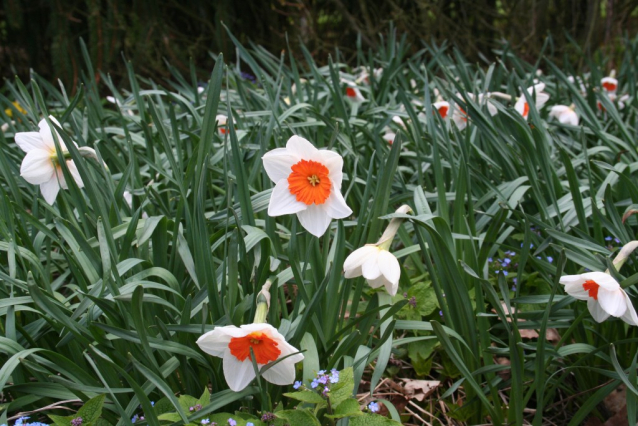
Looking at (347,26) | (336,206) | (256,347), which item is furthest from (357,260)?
(347,26)

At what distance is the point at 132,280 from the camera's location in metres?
1.38

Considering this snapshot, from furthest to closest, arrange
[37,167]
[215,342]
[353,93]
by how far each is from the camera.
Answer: [353,93], [37,167], [215,342]

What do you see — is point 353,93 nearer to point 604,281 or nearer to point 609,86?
point 609,86

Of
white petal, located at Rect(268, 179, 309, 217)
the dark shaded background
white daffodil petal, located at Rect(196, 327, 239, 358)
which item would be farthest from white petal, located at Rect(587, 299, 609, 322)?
the dark shaded background

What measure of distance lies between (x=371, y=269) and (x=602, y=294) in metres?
0.50

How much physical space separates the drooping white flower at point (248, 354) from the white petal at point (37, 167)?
0.65 m

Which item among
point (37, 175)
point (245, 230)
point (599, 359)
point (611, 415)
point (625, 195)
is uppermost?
point (37, 175)

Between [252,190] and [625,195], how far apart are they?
1209mm

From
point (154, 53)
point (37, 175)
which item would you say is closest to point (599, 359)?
point (37, 175)

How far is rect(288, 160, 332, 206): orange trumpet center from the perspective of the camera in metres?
1.31

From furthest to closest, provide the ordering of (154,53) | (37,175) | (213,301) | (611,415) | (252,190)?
(154,53)
(252,190)
(611,415)
(37,175)
(213,301)

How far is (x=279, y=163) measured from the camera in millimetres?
1341

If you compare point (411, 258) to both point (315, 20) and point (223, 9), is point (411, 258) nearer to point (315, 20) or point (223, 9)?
point (223, 9)

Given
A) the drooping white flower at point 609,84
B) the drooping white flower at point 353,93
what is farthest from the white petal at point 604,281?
the drooping white flower at point 609,84
